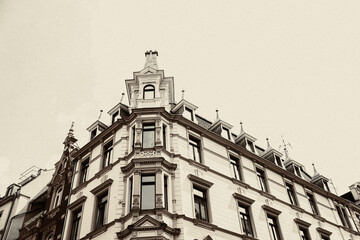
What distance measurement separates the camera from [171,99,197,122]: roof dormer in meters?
26.0

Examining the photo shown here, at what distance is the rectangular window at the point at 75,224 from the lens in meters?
21.7

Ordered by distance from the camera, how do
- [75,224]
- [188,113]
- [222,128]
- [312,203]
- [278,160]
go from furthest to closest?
[278,160] < [312,203] < [222,128] < [188,113] < [75,224]

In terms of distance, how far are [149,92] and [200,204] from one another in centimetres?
922

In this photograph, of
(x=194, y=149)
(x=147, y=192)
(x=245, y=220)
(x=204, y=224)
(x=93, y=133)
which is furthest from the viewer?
(x=93, y=133)

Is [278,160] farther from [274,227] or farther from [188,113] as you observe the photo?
[188,113]

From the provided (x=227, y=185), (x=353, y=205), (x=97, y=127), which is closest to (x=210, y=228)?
(x=227, y=185)

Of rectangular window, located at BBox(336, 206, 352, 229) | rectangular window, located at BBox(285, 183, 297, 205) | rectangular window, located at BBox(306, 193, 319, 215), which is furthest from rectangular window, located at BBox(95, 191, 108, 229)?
rectangular window, located at BBox(336, 206, 352, 229)

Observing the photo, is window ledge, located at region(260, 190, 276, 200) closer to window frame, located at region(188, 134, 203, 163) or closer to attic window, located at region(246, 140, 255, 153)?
attic window, located at region(246, 140, 255, 153)

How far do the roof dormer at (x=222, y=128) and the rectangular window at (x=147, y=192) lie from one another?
9.04 meters

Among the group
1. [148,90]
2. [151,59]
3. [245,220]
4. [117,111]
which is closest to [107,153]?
[117,111]

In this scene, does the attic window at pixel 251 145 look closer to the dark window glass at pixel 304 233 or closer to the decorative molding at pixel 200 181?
the dark window glass at pixel 304 233

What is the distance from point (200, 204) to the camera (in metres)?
21.0

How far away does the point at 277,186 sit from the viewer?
90.8 ft

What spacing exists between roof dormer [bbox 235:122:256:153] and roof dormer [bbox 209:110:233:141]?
1.40 m
